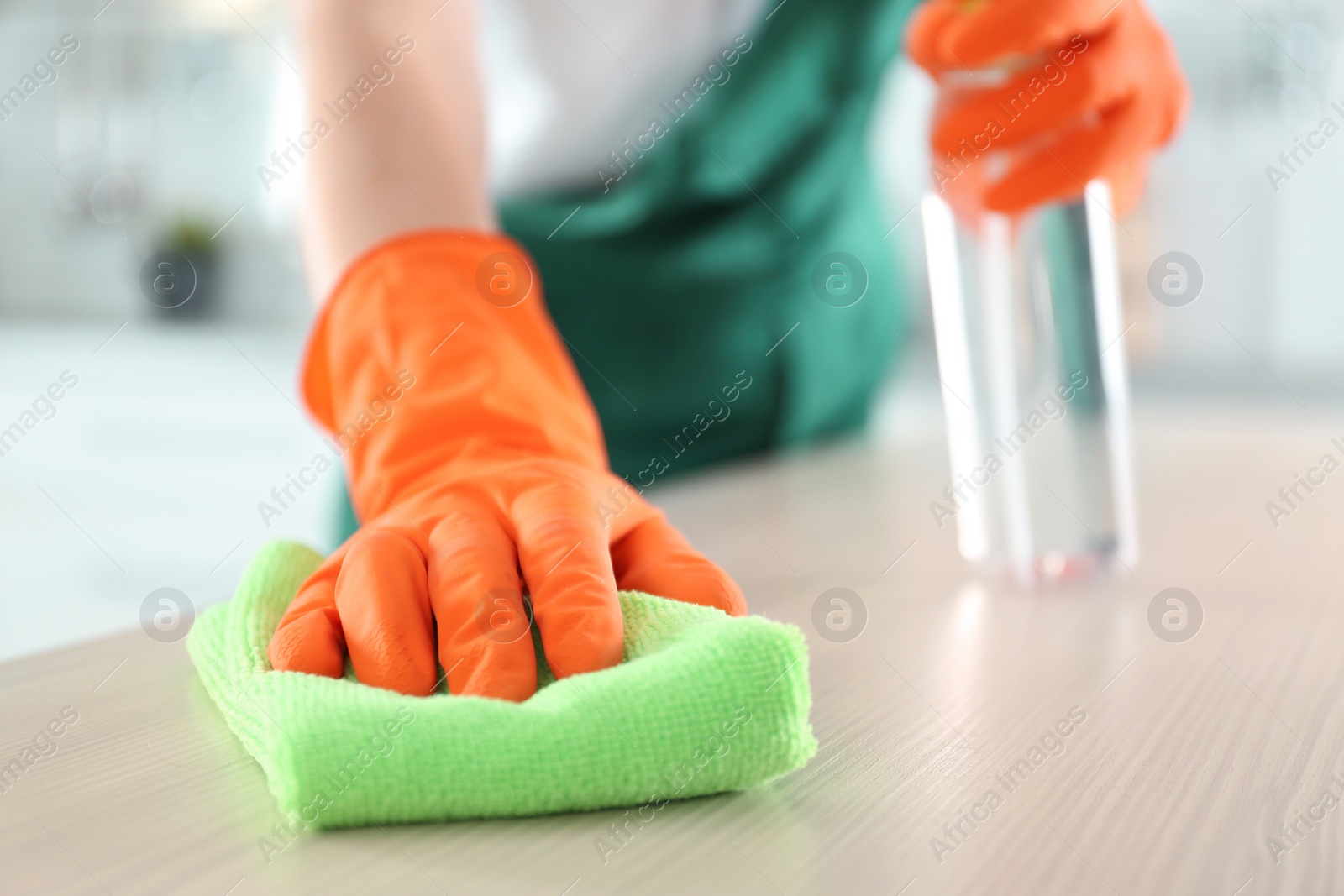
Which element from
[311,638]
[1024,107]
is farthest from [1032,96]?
[311,638]

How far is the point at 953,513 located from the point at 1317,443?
549 millimetres

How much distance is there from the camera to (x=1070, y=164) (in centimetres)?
58

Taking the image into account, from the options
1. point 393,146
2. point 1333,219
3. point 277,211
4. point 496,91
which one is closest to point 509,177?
point 496,91

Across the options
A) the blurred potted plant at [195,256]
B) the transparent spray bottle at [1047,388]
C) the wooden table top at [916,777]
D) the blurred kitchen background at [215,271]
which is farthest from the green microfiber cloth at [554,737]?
the blurred potted plant at [195,256]

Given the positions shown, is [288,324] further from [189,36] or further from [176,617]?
[176,617]

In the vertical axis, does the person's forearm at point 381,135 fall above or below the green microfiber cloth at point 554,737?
above

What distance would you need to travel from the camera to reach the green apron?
3.25ft

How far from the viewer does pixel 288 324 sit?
294 centimetres

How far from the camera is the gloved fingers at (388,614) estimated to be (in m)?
0.36

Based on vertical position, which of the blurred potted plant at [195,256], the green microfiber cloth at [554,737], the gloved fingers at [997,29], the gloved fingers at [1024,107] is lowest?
the green microfiber cloth at [554,737]

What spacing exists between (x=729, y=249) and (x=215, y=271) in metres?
2.31

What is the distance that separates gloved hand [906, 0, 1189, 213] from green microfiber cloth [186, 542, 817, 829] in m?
0.34

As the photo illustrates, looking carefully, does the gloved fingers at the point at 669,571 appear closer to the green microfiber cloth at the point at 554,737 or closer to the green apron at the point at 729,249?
the green microfiber cloth at the point at 554,737

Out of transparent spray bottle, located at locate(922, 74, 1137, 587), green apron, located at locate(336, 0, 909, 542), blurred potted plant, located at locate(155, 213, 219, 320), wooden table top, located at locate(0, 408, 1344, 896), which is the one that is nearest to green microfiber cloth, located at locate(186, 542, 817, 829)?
wooden table top, located at locate(0, 408, 1344, 896)
